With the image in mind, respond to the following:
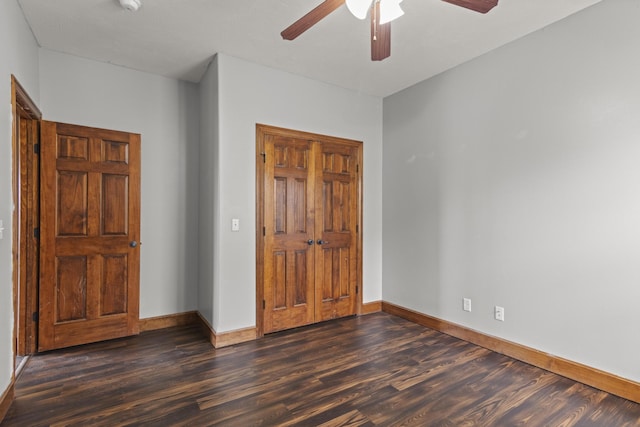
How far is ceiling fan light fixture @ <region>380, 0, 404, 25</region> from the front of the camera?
1.77 m

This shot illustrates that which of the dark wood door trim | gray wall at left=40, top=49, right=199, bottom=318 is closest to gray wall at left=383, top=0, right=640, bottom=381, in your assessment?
gray wall at left=40, top=49, right=199, bottom=318

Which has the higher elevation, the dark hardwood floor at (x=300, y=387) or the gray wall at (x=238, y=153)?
the gray wall at (x=238, y=153)

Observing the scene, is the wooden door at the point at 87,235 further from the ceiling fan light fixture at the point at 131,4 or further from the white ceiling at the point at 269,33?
the ceiling fan light fixture at the point at 131,4

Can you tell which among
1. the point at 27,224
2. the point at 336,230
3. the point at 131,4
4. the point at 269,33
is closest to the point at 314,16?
the point at 269,33

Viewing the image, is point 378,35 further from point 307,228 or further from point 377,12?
point 307,228

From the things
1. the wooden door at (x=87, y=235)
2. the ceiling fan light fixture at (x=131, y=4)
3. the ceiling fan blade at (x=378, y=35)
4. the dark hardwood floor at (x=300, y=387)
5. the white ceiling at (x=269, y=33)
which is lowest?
the dark hardwood floor at (x=300, y=387)

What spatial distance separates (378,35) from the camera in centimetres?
189

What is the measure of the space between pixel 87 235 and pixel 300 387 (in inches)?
95.7

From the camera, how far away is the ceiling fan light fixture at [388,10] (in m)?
1.77

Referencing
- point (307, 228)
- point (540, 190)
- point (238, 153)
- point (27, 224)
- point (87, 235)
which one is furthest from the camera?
point (307, 228)

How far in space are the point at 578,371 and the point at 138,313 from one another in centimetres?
391

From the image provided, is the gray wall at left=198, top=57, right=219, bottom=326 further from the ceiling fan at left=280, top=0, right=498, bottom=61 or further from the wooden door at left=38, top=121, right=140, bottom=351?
the ceiling fan at left=280, top=0, right=498, bottom=61

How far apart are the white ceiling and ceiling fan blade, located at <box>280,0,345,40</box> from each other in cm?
59

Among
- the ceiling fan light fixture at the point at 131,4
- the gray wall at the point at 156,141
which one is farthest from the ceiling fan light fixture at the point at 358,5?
the gray wall at the point at 156,141
